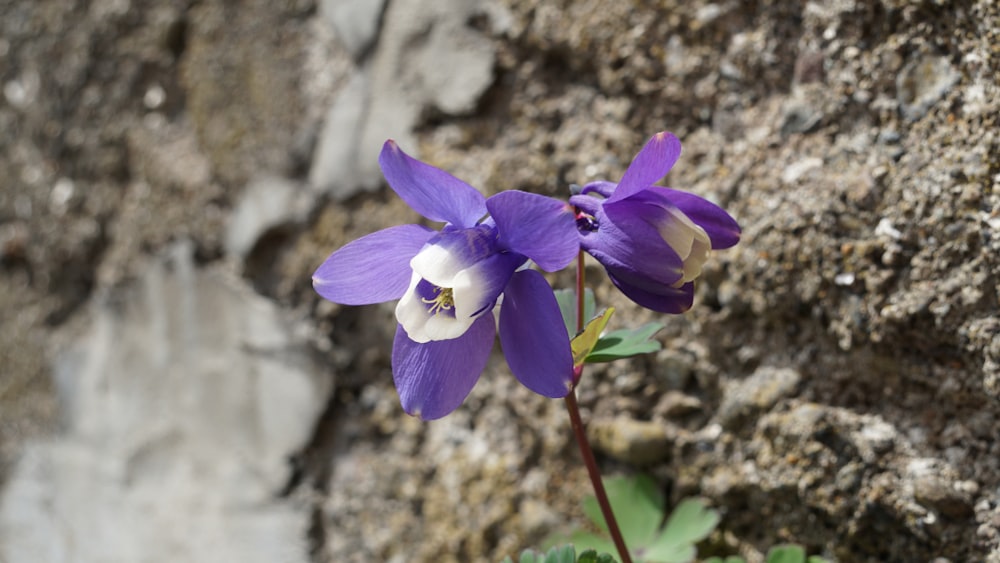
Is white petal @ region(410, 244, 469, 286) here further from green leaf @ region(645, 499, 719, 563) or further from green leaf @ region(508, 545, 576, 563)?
green leaf @ region(645, 499, 719, 563)

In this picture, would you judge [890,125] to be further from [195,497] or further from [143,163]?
[143,163]

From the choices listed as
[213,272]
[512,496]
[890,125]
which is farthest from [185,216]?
[890,125]

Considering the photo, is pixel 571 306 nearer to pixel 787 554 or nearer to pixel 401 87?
pixel 787 554

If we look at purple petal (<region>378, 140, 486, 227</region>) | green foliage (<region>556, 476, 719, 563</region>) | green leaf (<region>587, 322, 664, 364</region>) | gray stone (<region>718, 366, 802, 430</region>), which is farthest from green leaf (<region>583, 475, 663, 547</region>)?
purple petal (<region>378, 140, 486, 227</region>)

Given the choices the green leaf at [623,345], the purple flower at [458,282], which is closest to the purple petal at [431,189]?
the purple flower at [458,282]

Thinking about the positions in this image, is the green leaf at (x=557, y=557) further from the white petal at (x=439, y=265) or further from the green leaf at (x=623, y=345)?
the white petal at (x=439, y=265)

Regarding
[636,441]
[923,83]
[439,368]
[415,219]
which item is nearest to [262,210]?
[415,219]
